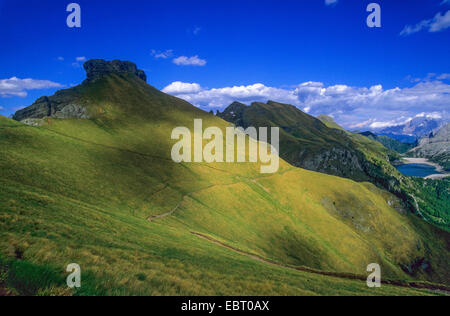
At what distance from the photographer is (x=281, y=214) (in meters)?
82.5

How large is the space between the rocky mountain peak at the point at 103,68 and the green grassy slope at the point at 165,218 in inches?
378

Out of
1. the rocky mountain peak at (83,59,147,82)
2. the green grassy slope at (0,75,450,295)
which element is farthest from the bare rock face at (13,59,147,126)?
the rocky mountain peak at (83,59,147,82)

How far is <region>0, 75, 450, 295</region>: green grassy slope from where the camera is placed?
1645 cm

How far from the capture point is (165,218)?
50562 mm

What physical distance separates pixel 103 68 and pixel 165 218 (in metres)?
160

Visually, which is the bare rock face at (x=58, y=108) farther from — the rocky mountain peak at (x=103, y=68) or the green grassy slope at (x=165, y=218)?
the rocky mountain peak at (x=103, y=68)

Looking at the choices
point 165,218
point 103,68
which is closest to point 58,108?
point 103,68

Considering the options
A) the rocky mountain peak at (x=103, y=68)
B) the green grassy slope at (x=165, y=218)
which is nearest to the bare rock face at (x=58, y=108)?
the green grassy slope at (x=165, y=218)

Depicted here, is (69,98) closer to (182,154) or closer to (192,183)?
(182,154)

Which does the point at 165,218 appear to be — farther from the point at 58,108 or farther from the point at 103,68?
the point at 103,68

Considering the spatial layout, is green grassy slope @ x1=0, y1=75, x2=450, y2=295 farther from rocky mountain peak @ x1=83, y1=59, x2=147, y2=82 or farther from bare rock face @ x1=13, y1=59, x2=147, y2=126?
rocky mountain peak @ x1=83, y1=59, x2=147, y2=82

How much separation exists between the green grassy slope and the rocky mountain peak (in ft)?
31.5

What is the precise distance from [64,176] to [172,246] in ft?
118

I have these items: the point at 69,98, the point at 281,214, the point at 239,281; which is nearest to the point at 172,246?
the point at 239,281
